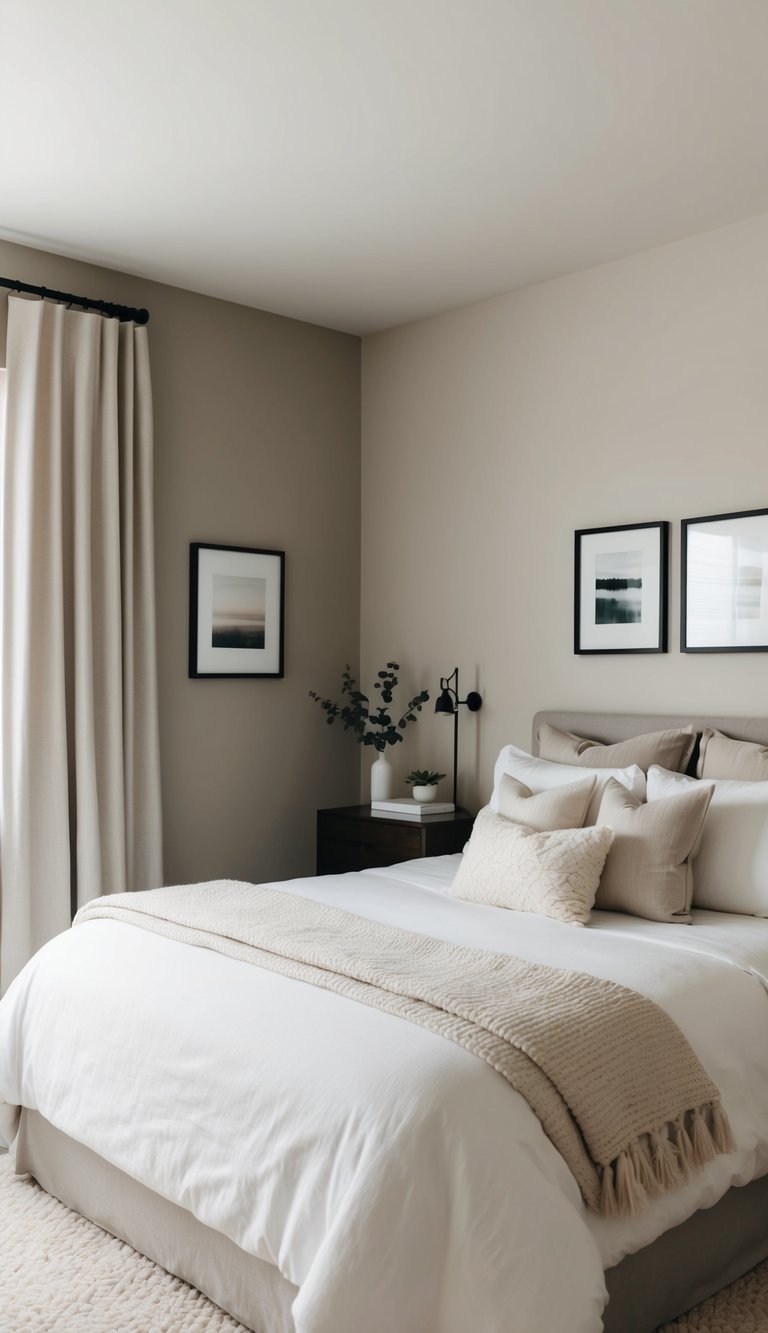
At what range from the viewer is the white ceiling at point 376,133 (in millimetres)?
2561

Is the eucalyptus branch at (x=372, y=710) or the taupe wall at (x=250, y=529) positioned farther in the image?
the eucalyptus branch at (x=372, y=710)

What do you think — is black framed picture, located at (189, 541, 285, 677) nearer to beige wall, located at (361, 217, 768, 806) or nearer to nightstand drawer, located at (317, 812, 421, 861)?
beige wall, located at (361, 217, 768, 806)

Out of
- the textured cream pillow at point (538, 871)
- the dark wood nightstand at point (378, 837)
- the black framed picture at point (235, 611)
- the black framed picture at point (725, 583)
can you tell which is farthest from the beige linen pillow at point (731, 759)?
the black framed picture at point (235, 611)

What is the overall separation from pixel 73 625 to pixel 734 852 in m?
2.31

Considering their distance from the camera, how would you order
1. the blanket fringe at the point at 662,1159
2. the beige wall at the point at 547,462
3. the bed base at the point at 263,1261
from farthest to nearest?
the beige wall at the point at 547,462, the bed base at the point at 263,1261, the blanket fringe at the point at 662,1159

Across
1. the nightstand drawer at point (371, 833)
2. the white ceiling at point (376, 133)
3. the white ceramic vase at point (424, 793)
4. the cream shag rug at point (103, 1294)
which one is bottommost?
the cream shag rug at point (103, 1294)

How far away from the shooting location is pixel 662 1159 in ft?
6.91

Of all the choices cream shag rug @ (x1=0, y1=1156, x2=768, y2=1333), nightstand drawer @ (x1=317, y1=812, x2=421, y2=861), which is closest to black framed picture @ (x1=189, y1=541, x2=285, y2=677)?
nightstand drawer @ (x1=317, y1=812, x2=421, y2=861)

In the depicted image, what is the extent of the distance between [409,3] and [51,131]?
113 centimetres

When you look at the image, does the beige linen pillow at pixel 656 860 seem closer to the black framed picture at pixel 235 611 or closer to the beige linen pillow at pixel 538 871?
the beige linen pillow at pixel 538 871

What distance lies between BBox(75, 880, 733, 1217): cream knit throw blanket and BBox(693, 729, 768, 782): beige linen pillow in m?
1.20

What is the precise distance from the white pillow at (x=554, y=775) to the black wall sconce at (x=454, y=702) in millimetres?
556

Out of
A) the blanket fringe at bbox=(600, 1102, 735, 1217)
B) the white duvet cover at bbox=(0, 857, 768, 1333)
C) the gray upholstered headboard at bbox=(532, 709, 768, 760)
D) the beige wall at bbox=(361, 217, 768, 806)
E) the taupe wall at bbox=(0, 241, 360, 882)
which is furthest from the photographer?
the taupe wall at bbox=(0, 241, 360, 882)

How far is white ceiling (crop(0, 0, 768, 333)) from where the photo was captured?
2.56m
